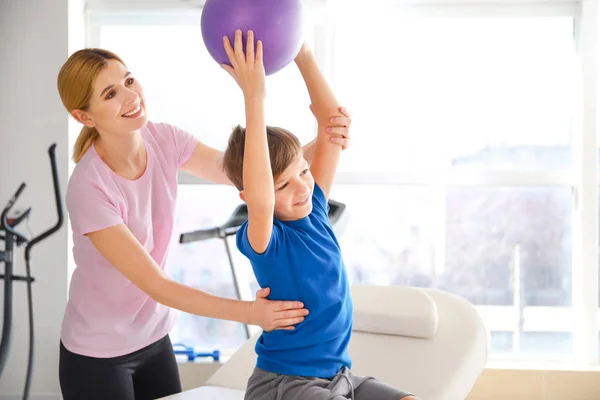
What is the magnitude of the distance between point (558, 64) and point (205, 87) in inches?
68.6

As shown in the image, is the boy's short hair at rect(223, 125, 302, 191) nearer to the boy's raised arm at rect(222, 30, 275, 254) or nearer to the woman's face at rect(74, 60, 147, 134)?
the boy's raised arm at rect(222, 30, 275, 254)

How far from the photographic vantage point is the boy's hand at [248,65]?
1441 millimetres

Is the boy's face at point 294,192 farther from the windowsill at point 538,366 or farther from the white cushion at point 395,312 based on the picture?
the windowsill at point 538,366

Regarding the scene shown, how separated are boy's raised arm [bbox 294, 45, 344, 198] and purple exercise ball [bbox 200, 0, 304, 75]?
0.88ft

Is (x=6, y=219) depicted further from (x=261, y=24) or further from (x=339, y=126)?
(x=261, y=24)

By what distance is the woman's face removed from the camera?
1836 millimetres

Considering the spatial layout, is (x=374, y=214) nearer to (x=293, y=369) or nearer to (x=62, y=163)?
(x=62, y=163)

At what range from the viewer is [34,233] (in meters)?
3.48

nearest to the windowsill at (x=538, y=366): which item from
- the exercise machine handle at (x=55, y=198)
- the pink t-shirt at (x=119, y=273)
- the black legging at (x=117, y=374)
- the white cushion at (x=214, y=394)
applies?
the white cushion at (x=214, y=394)

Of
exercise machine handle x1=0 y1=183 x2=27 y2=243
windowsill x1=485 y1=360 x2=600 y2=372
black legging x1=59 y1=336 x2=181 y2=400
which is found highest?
exercise machine handle x1=0 y1=183 x2=27 y2=243

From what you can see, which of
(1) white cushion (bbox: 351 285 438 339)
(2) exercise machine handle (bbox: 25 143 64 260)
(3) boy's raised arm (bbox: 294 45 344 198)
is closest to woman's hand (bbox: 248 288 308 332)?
(3) boy's raised arm (bbox: 294 45 344 198)

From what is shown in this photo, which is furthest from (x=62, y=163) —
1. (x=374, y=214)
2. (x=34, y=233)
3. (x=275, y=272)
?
(x=275, y=272)

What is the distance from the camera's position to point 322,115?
1.85m

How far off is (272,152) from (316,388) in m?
0.50
